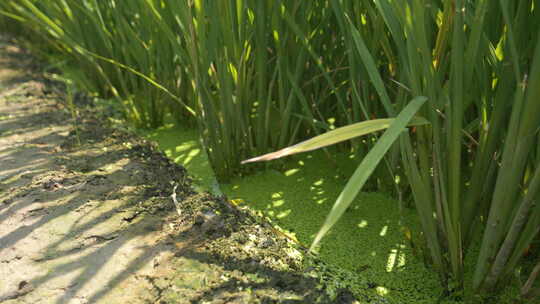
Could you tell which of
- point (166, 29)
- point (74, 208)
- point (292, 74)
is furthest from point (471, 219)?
point (74, 208)

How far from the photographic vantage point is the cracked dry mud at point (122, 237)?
1037 mm

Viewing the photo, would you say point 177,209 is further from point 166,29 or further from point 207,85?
point 166,29

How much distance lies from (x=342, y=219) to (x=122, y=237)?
1.81 feet

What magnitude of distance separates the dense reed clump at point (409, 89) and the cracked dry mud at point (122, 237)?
0.74ft

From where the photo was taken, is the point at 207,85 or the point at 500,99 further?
the point at 207,85

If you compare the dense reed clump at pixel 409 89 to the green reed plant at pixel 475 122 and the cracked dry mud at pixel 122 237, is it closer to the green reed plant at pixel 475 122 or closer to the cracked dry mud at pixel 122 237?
the green reed plant at pixel 475 122

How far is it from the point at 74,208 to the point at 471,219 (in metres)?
0.96

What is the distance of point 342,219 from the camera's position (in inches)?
52.0

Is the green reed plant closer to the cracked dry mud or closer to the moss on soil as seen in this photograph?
the moss on soil

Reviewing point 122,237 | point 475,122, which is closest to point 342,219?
point 475,122

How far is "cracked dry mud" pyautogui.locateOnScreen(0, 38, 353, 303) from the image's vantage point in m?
1.04

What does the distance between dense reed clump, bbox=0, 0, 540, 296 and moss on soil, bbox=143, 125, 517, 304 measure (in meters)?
0.07

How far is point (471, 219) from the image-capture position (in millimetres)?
1034

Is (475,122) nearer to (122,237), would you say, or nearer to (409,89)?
(409,89)
